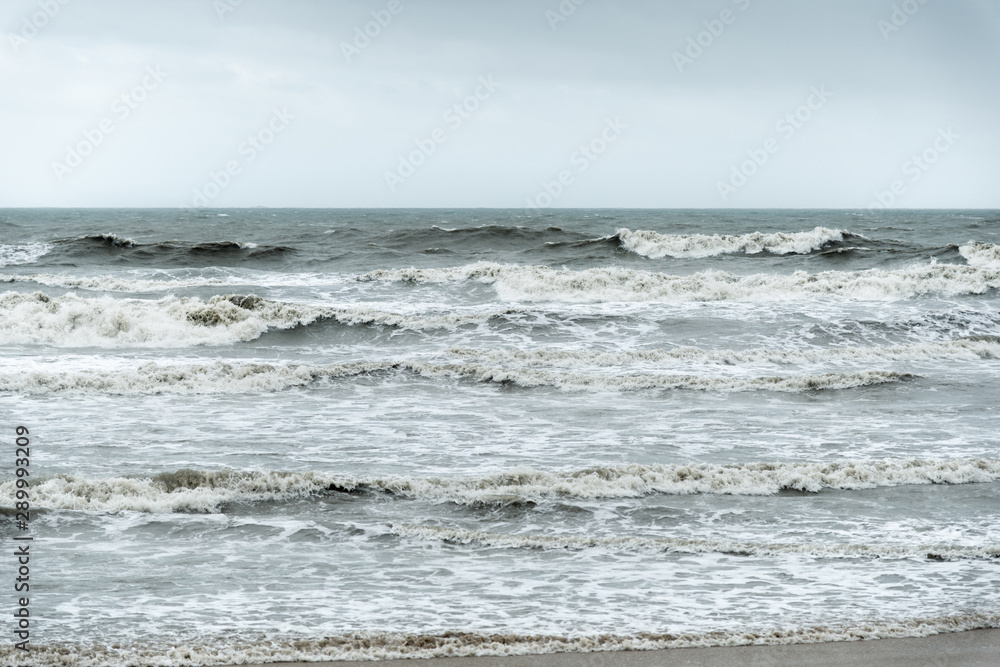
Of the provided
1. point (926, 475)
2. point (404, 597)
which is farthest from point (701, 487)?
point (404, 597)

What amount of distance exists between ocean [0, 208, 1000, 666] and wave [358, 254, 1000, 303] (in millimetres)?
1092

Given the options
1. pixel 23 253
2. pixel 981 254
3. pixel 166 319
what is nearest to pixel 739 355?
pixel 166 319

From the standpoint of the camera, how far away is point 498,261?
2800 cm

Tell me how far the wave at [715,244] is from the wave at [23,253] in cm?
2090

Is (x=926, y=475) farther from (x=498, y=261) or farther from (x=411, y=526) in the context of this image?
(x=498, y=261)

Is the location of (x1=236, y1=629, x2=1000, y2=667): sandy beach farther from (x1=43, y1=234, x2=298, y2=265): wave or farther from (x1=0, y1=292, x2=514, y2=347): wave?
(x1=43, y1=234, x2=298, y2=265): wave

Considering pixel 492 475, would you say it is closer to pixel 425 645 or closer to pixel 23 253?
pixel 425 645

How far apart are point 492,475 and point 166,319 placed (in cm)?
1100

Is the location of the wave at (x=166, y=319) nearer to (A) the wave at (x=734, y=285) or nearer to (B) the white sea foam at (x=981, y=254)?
(A) the wave at (x=734, y=285)

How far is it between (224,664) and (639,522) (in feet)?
11.3

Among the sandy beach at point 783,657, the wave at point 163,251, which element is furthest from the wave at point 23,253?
the sandy beach at point 783,657

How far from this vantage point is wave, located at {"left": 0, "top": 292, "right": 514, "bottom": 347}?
1562 cm

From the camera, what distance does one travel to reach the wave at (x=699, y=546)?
19.2ft

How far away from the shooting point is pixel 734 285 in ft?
68.8
